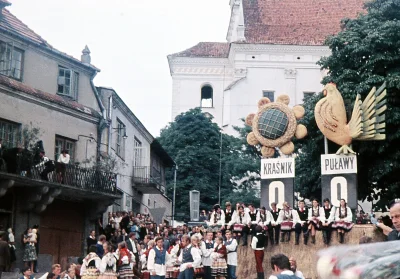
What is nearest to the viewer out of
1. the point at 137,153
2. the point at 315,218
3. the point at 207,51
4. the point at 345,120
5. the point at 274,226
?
the point at 315,218

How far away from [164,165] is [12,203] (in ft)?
89.0

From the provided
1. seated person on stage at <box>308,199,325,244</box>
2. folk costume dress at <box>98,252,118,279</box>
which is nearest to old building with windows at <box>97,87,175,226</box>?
seated person on stage at <box>308,199,325,244</box>

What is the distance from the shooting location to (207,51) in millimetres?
73250

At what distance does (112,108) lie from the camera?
37156mm

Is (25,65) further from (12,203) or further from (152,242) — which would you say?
(152,242)

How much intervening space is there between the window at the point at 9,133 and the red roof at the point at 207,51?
4207 cm

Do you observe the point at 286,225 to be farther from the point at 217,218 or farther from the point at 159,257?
the point at 159,257

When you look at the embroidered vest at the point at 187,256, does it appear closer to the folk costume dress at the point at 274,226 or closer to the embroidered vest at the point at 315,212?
the folk costume dress at the point at 274,226

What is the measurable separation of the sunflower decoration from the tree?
14.0 ft

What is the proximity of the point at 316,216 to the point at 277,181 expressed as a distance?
3.56 metres

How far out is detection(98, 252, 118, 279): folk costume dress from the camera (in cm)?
2004

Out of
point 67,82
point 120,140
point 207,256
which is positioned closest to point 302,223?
point 207,256

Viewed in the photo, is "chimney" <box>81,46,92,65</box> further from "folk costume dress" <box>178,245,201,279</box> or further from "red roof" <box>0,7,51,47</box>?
"folk costume dress" <box>178,245,201,279</box>

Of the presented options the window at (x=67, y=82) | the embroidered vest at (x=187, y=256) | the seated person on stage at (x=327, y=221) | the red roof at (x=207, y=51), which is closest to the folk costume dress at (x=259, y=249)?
the seated person on stage at (x=327, y=221)
